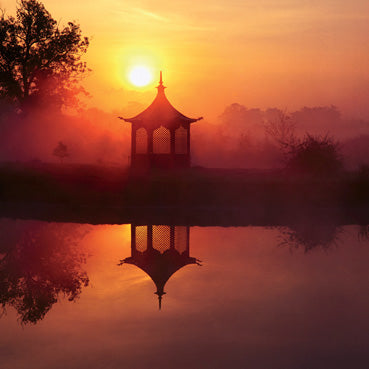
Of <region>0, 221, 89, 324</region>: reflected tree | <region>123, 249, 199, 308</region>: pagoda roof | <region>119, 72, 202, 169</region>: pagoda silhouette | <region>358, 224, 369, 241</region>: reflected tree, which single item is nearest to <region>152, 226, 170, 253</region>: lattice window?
<region>123, 249, 199, 308</region>: pagoda roof

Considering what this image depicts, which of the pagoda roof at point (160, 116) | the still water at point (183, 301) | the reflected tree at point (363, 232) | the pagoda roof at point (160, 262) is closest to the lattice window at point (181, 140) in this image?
the pagoda roof at point (160, 116)

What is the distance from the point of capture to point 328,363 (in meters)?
8.48

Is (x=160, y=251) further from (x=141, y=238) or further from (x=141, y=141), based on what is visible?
(x=141, y=141)

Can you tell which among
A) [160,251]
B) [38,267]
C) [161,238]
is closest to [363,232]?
[161,238]

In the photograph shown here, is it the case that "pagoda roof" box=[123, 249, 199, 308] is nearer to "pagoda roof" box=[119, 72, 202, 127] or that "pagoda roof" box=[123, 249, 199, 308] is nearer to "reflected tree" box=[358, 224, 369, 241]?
"reflected tree" box=[358, 224, 369, 241]

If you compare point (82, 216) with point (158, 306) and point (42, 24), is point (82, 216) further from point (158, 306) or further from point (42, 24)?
point (42, 24)

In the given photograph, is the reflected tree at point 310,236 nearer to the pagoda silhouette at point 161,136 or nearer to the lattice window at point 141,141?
the pagoda silhouette at point 161,136

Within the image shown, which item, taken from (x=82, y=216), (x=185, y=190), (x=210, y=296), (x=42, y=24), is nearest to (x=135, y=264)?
(x=210, y=296)

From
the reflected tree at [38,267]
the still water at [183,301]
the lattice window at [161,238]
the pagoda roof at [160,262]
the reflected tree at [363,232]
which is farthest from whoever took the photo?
the reflected tree at [363,232]

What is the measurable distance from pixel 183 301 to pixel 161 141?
28680 millimetres

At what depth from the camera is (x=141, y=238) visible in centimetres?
2138

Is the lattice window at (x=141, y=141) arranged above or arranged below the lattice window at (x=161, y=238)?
above

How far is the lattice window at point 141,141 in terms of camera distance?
40906 millimetres

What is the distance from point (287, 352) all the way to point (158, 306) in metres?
3.61
